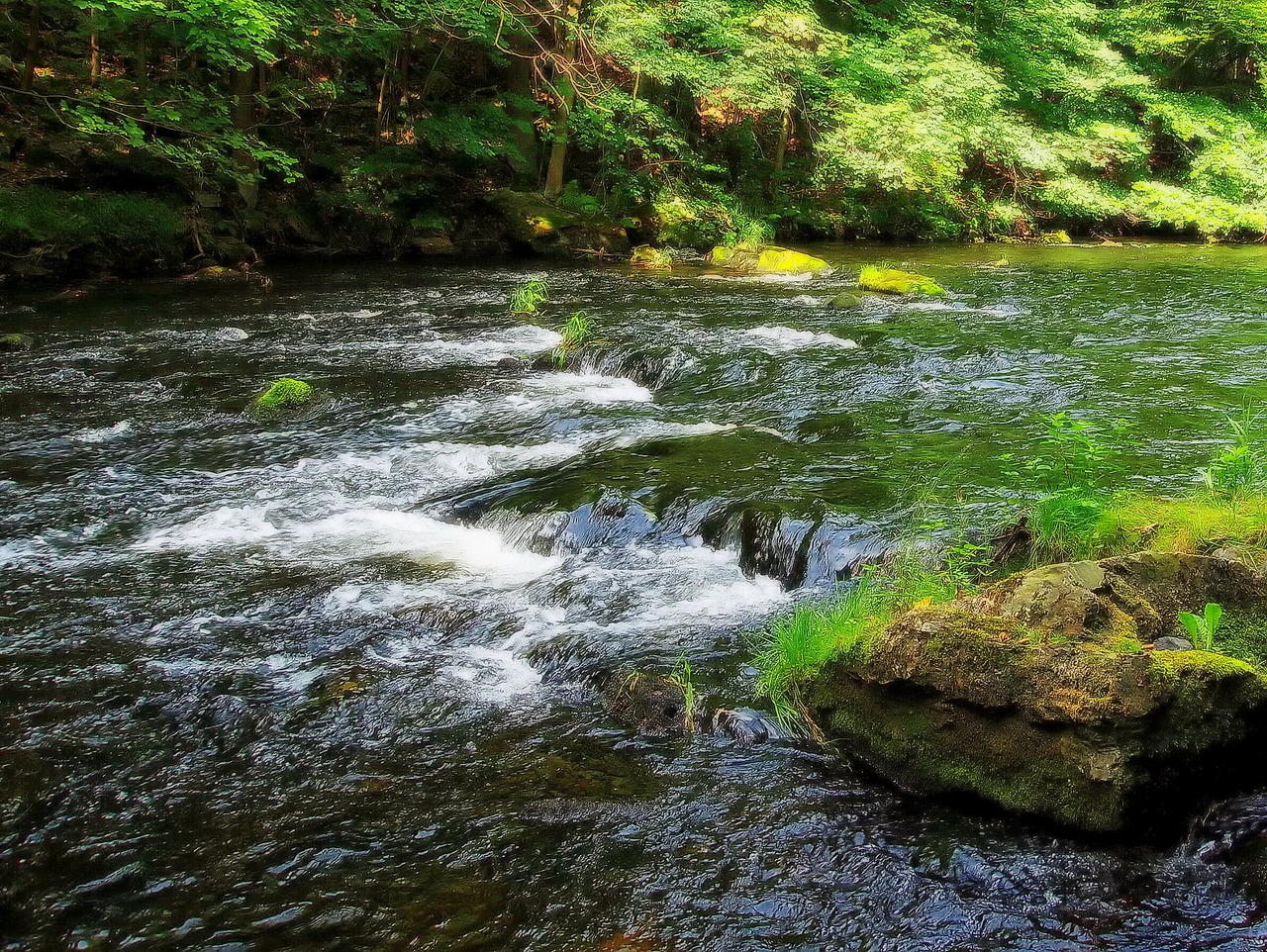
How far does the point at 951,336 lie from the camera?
39.3 ft

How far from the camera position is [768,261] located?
60.3ft

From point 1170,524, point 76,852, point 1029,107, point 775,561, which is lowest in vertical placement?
point 76,852

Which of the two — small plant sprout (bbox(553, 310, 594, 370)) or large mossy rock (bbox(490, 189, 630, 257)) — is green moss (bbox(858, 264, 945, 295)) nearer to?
small plant sprout (bbox(553, 310, 594, 370))

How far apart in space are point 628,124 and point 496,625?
17.8m

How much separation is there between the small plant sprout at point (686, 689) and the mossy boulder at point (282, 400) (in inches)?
227

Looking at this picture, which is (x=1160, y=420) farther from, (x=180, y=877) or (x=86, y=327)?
(x=86, y=327)

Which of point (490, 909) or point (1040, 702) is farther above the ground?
point (1040, 702)

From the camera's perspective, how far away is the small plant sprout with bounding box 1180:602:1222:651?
369 centimetres

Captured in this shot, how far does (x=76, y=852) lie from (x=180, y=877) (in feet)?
1.48

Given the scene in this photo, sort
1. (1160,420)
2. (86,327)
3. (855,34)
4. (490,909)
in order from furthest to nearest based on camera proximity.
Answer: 1. (855,34)
2. (86,327)
3. (1160,420)
4. (490,909)

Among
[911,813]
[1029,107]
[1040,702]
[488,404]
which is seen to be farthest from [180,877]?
[1029,107]

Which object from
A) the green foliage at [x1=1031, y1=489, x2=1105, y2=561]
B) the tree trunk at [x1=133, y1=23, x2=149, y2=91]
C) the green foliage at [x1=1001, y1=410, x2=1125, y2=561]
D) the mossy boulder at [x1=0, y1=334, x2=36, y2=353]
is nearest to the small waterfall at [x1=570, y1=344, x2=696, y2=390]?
the green foliage at [x1=1001, y1=410, x2=1125, y2=561]

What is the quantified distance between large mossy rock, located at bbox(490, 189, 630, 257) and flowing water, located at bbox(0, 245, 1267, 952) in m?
7.87

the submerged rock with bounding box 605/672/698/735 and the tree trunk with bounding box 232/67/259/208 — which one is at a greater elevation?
the tree trunk with bounding box 232/67/259/208
